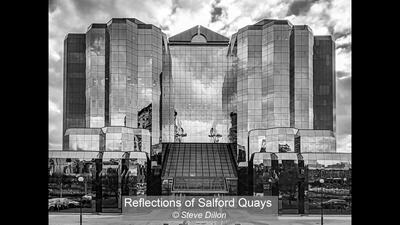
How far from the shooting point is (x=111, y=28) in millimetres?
42438

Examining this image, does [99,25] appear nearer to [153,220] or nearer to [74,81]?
[74,81]

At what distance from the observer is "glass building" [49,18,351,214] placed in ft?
118

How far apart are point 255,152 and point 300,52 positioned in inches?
429

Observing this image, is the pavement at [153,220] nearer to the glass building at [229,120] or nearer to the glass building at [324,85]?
the glass building at [229,120]

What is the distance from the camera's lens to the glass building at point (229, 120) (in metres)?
36.0

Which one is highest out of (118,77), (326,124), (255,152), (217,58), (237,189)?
(217,58)

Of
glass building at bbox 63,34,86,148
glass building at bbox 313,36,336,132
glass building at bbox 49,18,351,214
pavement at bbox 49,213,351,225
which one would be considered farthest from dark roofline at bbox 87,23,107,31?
glass building at bbox 313,36,336,132

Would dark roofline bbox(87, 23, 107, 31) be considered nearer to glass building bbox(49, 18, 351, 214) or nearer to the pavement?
glass building bbox(49, 18, 351, 214)

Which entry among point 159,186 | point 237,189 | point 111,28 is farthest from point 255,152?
point 111,28

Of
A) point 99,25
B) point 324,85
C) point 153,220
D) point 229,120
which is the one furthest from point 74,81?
point 324,85

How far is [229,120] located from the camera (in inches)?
1887

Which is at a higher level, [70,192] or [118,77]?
[118,77]
